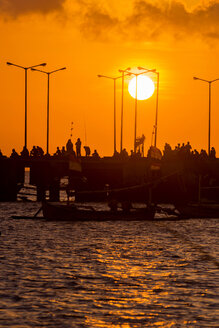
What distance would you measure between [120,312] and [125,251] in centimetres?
1954

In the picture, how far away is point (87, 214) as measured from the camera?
6406 centimetres

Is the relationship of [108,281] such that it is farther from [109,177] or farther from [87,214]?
[109,177]

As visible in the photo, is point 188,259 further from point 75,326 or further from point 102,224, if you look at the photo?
point 102,224

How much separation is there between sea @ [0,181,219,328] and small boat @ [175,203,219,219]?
18.9 meters

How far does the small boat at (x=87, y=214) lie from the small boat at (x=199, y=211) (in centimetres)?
687

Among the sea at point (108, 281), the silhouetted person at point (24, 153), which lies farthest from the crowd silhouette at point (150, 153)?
the sea at point (108, 281)

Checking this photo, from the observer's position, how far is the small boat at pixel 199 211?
73438 mm

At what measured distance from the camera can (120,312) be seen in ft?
73.8

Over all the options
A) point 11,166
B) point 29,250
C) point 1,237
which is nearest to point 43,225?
point 1,237

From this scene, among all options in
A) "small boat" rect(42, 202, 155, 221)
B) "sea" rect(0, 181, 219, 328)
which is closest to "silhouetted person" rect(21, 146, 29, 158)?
"small boat" rect(42, 202, 155, 221)

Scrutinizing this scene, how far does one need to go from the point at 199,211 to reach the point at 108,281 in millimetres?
46224

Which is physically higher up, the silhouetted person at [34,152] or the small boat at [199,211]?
the silhouetted person at [34,152]

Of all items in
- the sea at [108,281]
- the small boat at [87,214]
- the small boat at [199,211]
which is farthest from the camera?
the small boat at [199,211]

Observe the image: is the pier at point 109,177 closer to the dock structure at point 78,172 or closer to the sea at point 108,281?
the dock structure at point 78,172
